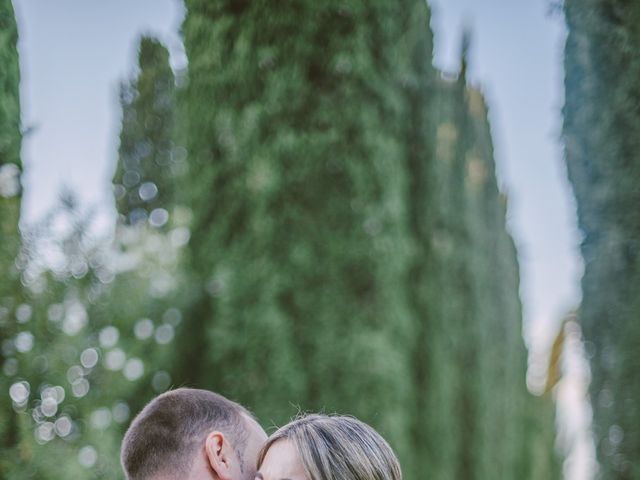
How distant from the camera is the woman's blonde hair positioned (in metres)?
1.92

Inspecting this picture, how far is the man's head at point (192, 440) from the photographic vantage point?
224cm

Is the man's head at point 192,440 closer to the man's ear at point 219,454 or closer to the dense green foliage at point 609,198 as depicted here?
the man's ear at point 219,454

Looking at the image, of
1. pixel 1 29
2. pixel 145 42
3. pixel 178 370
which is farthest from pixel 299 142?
pixel 1 29

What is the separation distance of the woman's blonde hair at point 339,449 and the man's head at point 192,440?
0.21 m

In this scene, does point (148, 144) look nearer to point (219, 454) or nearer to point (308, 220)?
point (308, 220)

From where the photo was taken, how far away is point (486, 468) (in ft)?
28.3

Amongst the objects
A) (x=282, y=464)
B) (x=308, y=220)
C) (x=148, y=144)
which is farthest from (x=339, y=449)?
(x=148, y=144)

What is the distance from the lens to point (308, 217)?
6.90 meters

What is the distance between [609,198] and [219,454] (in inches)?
87.6

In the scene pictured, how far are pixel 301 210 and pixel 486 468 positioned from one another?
3946 mm

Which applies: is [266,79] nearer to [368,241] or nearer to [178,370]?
[368,241]

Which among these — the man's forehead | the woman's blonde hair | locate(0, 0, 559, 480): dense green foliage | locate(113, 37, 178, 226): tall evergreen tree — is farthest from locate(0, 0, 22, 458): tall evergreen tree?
locate(113, 37, 178, 226): tall evergreen tree

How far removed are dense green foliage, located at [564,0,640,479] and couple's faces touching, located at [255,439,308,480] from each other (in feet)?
6.85

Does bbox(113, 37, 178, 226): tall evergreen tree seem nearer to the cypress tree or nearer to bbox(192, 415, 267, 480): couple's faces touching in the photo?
the cypress tree
